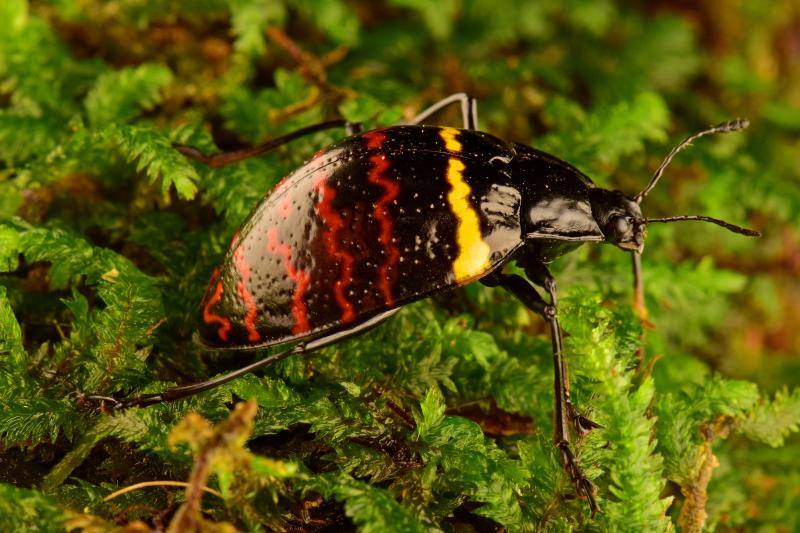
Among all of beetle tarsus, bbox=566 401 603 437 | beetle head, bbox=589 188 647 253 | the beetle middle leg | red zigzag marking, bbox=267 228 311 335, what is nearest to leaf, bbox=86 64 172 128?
red zigzag marking, bbox=267 228 311 335

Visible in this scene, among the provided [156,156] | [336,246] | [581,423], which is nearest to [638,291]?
[581,423]

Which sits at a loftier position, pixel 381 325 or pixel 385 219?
pixel 385 219

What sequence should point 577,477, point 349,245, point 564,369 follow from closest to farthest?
1. point 577,477
2. point 349,245
3. point 564,369

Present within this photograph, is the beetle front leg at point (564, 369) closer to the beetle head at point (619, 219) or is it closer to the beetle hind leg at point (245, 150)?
the beetle head at point (619, 219)

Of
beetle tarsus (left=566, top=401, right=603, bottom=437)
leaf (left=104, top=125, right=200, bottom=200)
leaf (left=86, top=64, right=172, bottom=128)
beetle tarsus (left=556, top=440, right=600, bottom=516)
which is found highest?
leaf (left=86, top=64, right=172, bottom=128)

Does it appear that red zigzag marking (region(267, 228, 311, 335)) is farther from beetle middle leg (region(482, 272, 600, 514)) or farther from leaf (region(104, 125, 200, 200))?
beetle middle leg (region(482, 272, 600, 514))

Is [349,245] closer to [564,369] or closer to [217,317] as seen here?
[217,317]
